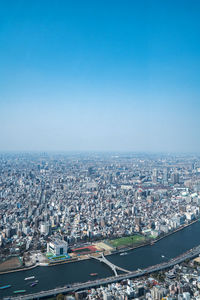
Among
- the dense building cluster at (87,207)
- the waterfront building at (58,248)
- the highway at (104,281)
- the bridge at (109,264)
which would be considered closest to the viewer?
the highway at (104,281)

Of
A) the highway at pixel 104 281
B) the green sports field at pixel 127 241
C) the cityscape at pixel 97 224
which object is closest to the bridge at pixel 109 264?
the cityscape at pixel 97 224

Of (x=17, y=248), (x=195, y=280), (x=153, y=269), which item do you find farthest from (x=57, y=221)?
(x=195, y=280)

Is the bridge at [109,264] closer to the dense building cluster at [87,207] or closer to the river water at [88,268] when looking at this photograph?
the river water at [88,268]

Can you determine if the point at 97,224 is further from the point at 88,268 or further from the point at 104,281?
the point at 104,281

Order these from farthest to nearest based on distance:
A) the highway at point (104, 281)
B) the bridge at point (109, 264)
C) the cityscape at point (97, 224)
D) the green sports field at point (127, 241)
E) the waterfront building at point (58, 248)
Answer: the green sports field at point (127, 241) < the waterfront building at point (58, 248) < the bridge at point (109, 264) < the cityscape at point (97, 224) < the highway at point (104, 281)

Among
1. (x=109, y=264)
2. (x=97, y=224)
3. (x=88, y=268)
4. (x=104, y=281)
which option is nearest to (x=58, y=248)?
(x=88, y=268)

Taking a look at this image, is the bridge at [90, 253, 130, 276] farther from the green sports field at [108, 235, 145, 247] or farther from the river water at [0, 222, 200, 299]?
the green sports field at [108, 235, 145, 247]
